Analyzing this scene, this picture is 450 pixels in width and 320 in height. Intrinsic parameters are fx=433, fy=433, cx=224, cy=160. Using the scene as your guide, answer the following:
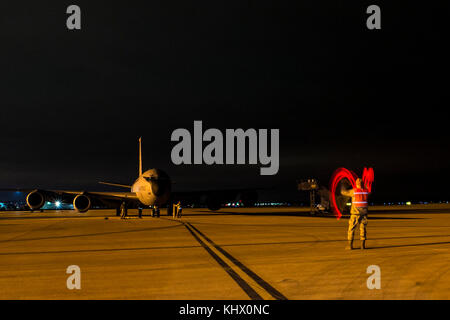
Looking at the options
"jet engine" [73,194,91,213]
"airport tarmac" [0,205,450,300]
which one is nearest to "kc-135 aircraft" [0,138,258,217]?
"jet engine" [73,194,91,213]

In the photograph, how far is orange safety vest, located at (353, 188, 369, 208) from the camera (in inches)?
489

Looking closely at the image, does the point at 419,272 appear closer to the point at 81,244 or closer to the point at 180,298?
the point at 180,298

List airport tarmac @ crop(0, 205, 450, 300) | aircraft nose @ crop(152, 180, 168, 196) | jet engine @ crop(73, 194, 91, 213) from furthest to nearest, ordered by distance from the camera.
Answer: jet engine @ crop(73, 194, 91, 213) → aircraft nose @ crop(152, 180, 168, 196) → airport tarmac @ crop(0, 205, 450, 300)

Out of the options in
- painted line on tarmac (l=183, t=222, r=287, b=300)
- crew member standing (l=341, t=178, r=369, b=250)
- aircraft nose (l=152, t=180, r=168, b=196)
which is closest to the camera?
painted line on tarmac (l=183, t=222, r=287, b=300)

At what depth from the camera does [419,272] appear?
8.25m

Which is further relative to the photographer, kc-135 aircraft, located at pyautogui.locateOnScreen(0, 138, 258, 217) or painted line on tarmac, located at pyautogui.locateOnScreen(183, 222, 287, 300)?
kc-135 aircraft, located at pyautogui.locateOnScreen(0, 138, 258, 217)

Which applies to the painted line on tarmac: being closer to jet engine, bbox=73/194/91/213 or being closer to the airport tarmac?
the airport tarmac

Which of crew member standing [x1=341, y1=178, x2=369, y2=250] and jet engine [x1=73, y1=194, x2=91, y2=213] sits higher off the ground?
crew member standing [x1=341, y1=178, x2=369, y2=250]

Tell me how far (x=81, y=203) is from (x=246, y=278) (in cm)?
3006

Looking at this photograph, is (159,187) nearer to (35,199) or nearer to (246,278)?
(35,199)

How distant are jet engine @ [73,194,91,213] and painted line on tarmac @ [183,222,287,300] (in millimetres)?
25826

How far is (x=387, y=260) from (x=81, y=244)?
9.49m
